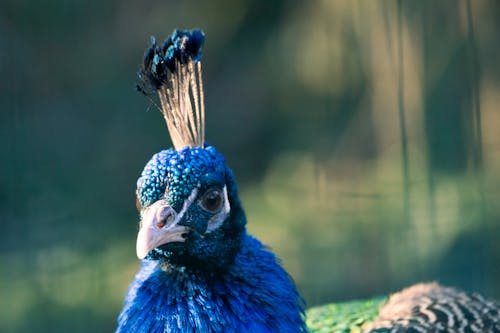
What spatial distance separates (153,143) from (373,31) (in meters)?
1.34

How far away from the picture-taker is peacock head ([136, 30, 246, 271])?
4.74ft

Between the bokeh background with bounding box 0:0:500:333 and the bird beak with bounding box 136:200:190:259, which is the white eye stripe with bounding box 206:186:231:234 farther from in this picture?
the bokeh background with bounding box 0:0:500:333

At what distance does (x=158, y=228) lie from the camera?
139 centimetres

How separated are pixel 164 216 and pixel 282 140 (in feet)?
7.77

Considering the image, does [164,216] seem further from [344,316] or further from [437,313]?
[437,313]

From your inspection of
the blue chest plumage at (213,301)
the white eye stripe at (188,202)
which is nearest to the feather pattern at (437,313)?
the blue chest plumage at (213,301)

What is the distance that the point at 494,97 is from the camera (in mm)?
2898

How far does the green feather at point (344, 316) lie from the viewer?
1914 mm

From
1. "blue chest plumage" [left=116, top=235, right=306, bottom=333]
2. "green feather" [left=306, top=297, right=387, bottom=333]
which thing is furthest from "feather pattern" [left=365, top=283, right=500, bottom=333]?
"blue chest plumage" [left=116, top=235, right=306, bottom=333]

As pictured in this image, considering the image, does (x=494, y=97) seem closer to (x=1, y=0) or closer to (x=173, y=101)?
(x=173, y=101)

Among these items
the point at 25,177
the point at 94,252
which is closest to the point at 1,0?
the point at 25,177

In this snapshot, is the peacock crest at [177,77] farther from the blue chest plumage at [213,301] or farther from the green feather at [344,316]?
the green feather at [344,316]

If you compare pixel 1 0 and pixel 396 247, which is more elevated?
pixel 1 0

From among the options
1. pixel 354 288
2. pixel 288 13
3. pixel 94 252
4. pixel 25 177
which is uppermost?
pixel 288 13
